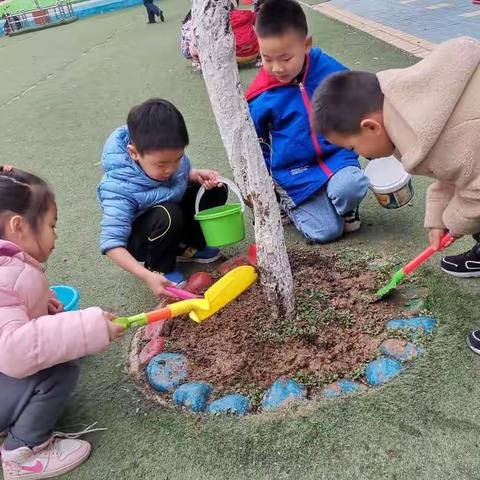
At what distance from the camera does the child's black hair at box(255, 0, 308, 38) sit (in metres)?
2.28

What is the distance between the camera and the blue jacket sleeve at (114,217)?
2121 mm

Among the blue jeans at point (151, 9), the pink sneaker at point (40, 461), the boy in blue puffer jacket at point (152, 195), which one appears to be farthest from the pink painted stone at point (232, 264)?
the blue jeans at point (151, 9)

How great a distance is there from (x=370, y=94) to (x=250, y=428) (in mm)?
976

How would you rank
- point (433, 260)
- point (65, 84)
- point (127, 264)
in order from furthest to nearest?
point (65, 84)
point (433, 260)
point (127, 264)

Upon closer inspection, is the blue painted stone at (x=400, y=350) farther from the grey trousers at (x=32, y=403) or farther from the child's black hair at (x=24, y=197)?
the child's black hair at (x=24, y=197)

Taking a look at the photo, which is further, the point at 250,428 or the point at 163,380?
the point at 163,380

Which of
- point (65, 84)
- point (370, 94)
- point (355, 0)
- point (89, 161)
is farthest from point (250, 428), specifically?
point (355, 0)

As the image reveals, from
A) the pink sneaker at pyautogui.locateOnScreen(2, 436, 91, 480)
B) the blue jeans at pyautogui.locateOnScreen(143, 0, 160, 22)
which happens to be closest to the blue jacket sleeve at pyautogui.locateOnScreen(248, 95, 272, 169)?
the pink sneaker at pyautogui.locateOnScreen(2, 436, 91, 480)

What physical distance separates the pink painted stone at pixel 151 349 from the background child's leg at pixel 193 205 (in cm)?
65

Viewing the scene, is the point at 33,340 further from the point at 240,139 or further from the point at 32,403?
the point at 240,139

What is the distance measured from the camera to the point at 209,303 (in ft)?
5.81

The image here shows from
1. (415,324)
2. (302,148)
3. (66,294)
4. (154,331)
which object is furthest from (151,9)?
(415,324)

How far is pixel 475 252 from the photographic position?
2.06 metres

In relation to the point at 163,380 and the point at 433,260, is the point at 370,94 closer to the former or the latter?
the point at 433,260
